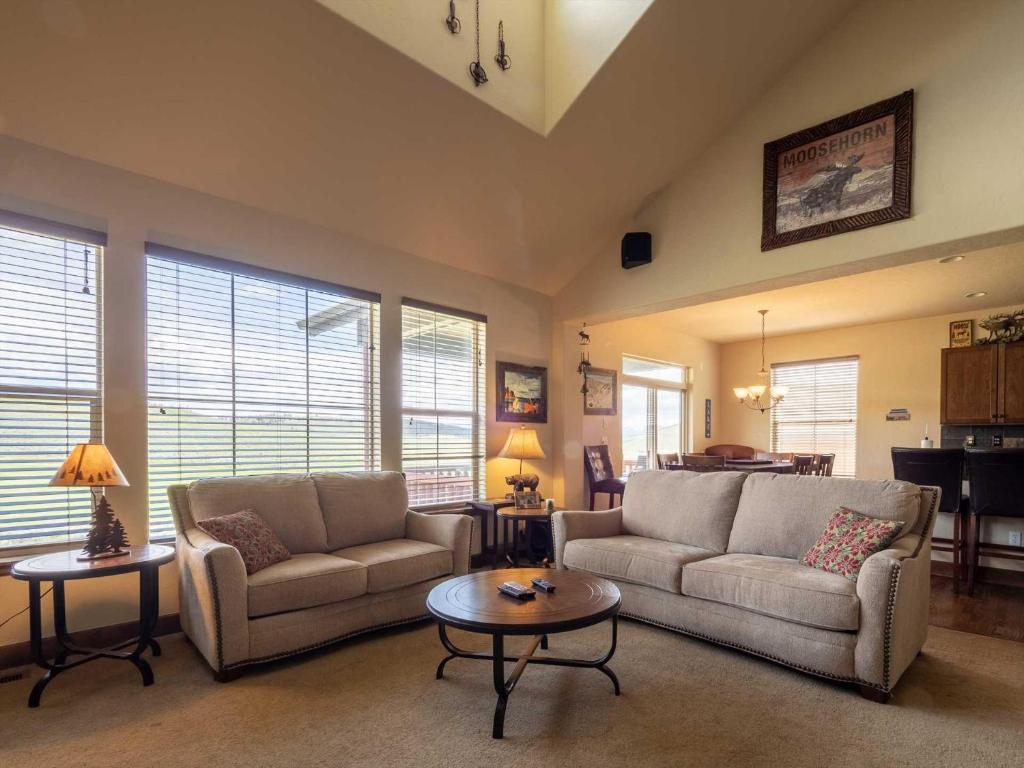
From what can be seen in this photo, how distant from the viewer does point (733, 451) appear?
7715 mm

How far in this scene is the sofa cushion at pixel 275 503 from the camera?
3.16 m

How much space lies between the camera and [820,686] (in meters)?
2.61

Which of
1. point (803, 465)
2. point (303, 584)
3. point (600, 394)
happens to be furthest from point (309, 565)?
point (803, 465)

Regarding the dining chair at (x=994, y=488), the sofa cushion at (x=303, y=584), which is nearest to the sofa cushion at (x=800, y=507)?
the dining chair at (x=994, y=488)

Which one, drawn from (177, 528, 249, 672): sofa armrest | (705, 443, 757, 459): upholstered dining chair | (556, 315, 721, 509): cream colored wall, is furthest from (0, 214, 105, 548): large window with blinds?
(705, 443, 757, 459): upholstered dining chair

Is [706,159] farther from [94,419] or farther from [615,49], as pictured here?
[94,419]

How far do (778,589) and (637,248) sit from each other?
2976 millimetres

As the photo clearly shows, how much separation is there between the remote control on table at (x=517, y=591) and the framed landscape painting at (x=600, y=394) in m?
3.51

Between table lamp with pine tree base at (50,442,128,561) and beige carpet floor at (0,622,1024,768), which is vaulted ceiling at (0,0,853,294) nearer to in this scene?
table lamp with pine tree base at (50,442,128,561)

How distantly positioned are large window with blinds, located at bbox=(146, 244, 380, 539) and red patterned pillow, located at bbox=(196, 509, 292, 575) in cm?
57

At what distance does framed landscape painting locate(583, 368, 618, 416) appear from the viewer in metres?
6.12

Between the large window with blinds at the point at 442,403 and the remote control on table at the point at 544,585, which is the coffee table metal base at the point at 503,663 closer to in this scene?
the remote control on table at the point at 544,585

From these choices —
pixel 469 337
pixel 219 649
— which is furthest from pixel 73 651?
pixel 469 337

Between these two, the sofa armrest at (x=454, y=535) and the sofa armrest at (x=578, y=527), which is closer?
the sofa armrest at (x=454, y=535)
